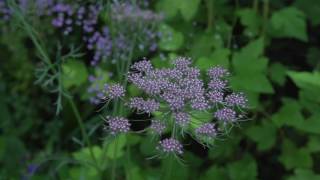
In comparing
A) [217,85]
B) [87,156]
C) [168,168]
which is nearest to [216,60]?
[87,156]

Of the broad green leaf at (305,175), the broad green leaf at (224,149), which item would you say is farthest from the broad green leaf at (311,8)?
the broad green leaf at (305,175)

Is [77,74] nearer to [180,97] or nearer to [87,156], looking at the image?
[87,156]

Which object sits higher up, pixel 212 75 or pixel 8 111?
pixel 212 75

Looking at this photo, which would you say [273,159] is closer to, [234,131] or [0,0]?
[234,131]

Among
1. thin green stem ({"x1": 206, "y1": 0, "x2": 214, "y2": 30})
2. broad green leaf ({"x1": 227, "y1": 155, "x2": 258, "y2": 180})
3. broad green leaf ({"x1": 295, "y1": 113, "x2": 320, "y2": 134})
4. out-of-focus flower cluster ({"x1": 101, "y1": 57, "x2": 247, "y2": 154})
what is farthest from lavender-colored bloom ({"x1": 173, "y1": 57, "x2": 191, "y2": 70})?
thin green stem ({"x1": 206, "y1": 0, "x2": 214, "y2": 30})

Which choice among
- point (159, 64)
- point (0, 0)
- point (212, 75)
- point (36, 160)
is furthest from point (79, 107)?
point (212, 75)

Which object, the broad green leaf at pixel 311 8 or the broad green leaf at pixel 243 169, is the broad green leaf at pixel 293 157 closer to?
the broad green leaf at pixel 243 169
